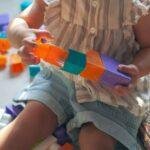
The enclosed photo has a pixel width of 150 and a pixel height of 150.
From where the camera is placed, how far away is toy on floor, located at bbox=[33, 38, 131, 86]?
697 millimetres

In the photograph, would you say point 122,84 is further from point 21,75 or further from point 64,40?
point 21,75

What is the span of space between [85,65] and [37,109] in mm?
188

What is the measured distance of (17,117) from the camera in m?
0.84

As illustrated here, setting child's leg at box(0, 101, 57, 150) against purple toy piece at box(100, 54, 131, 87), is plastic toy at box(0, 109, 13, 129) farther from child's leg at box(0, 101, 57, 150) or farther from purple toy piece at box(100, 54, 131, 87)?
purple toy piece at box(100, 54, 131, 87)

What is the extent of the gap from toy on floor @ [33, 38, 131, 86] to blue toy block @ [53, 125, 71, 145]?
0.18m

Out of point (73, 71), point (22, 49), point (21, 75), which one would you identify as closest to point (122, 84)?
point (73, 71)

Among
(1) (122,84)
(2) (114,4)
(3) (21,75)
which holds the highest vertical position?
(2) (114,4)

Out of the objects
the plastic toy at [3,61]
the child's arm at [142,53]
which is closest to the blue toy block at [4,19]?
the plastic toy at [3,61]

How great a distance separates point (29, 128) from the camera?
2.68ft

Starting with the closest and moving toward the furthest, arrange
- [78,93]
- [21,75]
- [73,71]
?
1. [73,71]
2. [78,93]
3. [21,75]

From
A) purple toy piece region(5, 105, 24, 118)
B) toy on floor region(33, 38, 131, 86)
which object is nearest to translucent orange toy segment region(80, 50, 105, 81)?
toy on floor region(33, 38, 131, 86)

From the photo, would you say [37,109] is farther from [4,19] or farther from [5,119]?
[4,19]

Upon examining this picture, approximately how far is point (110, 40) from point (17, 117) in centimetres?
24

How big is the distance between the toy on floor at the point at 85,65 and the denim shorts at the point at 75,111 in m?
0.09
